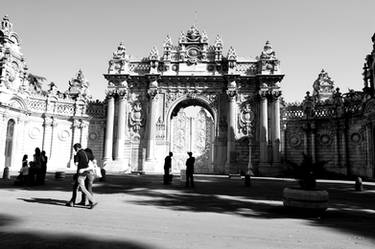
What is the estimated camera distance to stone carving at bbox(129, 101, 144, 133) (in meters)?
28.7

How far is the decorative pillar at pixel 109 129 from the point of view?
2738 cm

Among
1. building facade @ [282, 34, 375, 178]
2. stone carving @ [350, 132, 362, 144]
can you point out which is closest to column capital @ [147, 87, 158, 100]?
building facade @ [282, 34, 375, 178]

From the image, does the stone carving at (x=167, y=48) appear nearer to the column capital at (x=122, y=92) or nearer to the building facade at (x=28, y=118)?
the column capital at (x=122, y=92)

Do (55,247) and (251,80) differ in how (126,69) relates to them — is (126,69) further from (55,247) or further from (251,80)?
(55,247)

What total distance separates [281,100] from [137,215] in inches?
957

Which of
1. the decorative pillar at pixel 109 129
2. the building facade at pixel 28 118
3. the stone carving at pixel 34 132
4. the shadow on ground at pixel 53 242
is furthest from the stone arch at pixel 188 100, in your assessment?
the shadow on ground at pixel 53 242

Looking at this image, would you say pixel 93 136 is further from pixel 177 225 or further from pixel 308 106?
pixel 177 225

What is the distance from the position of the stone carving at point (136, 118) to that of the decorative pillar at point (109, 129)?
1.93m

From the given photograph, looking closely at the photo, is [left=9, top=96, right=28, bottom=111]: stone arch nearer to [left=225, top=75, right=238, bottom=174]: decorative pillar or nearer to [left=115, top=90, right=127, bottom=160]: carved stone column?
[left=115, top=90, right=127, bottom=160]: carved stone column

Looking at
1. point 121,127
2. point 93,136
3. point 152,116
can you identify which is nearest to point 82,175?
point 152,116

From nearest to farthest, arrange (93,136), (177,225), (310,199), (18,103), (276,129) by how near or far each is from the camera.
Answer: (177,225) → (310,199) → (18,103) → (276,129) → (93,136)

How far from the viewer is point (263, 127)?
88.1ft

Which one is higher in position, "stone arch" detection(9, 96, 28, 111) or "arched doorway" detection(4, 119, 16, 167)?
"stone arch" detection(9, 96, 28, 111)

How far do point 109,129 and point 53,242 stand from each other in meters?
24.0
